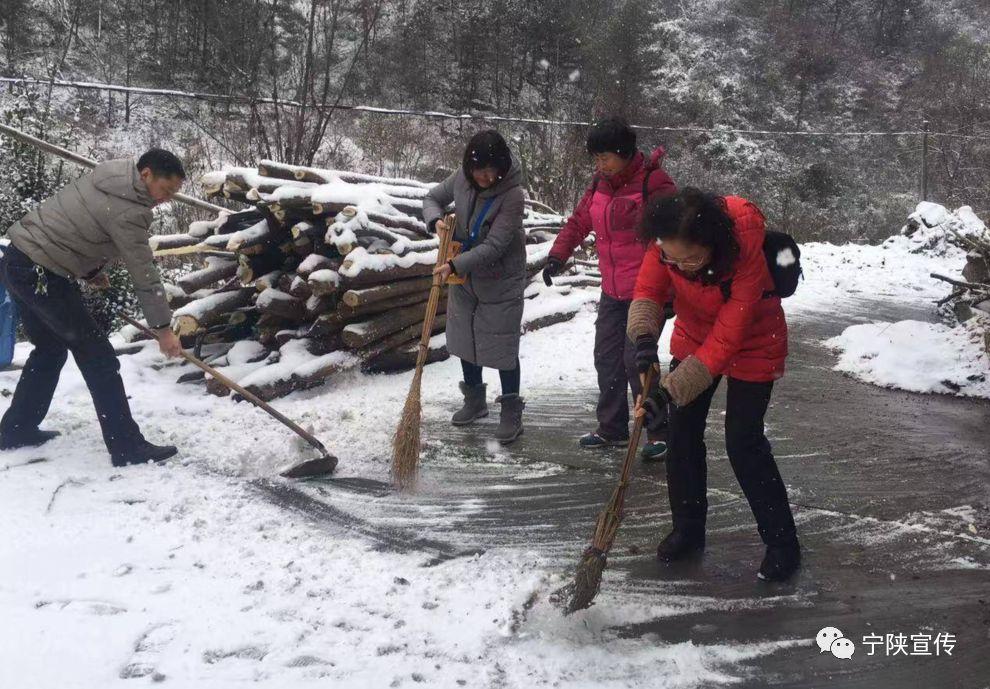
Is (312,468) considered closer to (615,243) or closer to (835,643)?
(615,243)

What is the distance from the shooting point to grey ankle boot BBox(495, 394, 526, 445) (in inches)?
197

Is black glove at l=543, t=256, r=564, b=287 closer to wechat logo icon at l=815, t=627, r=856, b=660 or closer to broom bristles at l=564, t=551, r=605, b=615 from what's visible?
broom bristles at l=564, t=551, r=605, b=615

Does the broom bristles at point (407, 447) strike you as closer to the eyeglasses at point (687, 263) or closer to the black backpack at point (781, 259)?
the eyeglasses at point (687, 263)

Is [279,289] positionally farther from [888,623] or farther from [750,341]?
[888,623]

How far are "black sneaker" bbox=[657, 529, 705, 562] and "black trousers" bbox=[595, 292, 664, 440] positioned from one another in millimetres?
1162

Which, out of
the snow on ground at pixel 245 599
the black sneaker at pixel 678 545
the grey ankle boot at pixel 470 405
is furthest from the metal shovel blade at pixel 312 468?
the black sneaker at pixel 678 545

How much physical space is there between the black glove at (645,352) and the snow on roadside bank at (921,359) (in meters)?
4.11

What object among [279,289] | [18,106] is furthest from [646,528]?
[18,106]

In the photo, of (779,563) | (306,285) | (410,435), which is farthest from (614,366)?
(306,285)

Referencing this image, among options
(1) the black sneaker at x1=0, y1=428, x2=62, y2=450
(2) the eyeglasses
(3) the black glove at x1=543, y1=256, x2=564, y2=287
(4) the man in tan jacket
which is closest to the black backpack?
(2) the eyeglasses

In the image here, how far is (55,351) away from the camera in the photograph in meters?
4.55

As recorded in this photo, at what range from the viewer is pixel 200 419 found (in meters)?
5.39

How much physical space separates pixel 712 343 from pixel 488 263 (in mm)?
1970

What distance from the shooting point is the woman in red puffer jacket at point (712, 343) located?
285 centimetres
